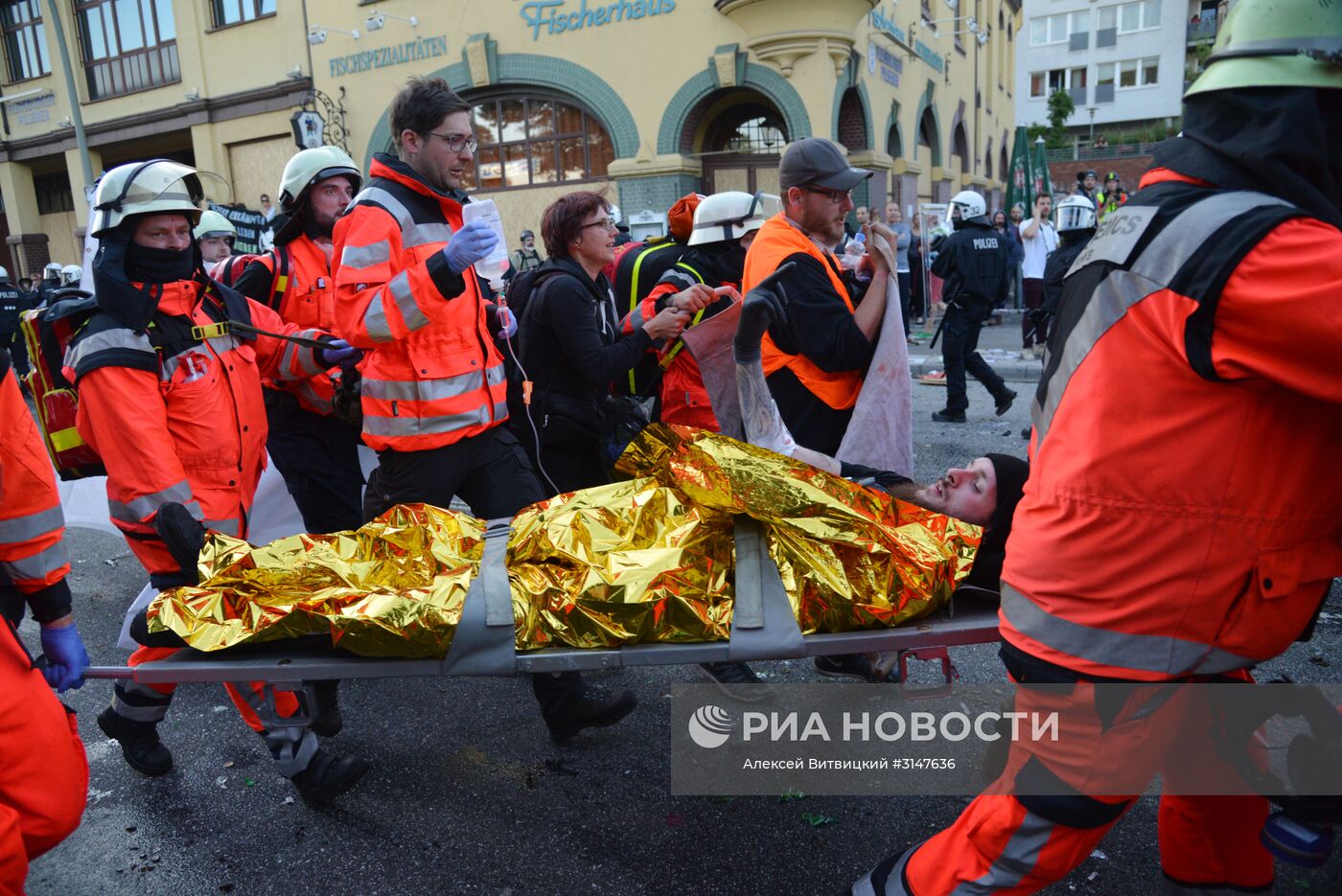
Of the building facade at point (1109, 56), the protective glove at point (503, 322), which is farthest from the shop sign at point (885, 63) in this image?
the building facade at point (1109, 56)

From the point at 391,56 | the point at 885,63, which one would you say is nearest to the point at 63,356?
the point at 391,56

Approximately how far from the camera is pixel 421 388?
2986 millimetres

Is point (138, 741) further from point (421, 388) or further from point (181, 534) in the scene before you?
point (421, 388)

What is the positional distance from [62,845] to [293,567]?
4.52 feet

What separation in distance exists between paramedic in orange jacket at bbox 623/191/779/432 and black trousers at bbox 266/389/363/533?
4.60 feet

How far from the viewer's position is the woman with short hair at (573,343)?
3.38 meters

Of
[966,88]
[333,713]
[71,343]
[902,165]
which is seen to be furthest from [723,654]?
[966,88]

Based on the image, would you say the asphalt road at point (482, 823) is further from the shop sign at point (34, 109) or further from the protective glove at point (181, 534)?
the shop sign at point (34, 109)

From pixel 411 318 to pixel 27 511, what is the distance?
1.13 m

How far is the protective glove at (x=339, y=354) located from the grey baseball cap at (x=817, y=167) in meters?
1.72

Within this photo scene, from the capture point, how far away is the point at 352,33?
17.7 m

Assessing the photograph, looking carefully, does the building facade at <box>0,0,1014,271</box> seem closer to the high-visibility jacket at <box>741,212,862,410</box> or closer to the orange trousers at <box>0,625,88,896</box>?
the high-visibility jacket at <box>741,212,862,410</box>

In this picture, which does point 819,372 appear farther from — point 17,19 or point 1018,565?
point 17,19

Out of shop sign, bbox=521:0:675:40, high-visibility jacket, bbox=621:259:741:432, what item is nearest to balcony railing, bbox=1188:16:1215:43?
shop sign, bbox=521:0:675:40
